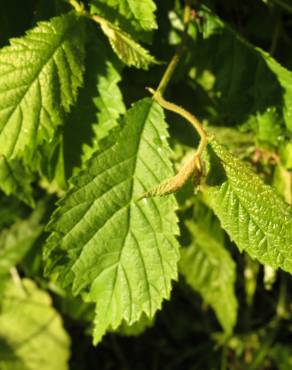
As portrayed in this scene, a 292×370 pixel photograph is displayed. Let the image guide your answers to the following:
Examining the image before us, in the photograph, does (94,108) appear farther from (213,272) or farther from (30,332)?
(30,332)

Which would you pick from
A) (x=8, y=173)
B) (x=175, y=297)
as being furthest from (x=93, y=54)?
(x=175, y=297)

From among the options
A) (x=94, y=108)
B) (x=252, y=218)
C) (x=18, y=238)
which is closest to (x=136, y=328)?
(x=18, y=238)

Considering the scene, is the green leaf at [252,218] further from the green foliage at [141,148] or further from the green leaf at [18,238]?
the green leaf at [18,238]

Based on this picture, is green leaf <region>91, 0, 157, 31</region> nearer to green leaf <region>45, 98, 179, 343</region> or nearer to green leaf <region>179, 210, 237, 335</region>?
green leaf <region>45, 98, 179, 343</region>

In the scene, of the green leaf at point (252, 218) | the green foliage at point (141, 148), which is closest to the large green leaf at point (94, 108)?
the green foliage at point (141, 148)

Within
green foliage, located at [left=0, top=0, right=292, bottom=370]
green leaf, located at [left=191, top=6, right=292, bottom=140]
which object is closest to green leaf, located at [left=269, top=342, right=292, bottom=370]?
green foliage, located at [left=0, top=0, right=292, bottom=370]

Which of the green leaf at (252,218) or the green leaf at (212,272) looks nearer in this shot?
Result: the green leaf at (252,218)
